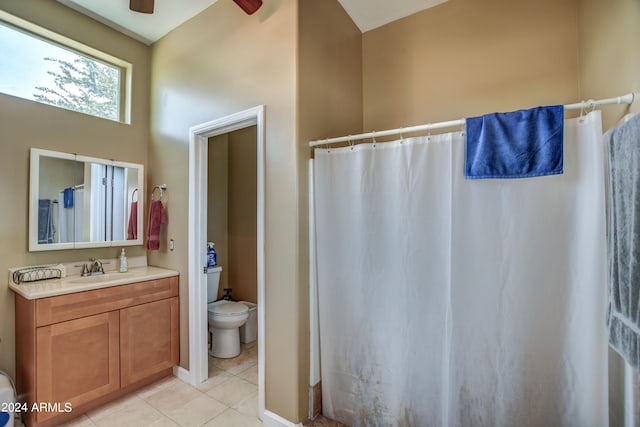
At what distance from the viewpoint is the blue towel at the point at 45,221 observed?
2.13 meters

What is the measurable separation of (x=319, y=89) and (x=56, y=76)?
88.5 inches

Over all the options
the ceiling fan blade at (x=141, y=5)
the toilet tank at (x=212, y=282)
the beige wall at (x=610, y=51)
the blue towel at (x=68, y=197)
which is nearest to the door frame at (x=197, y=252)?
the toilet tank at (x=212, y=282)

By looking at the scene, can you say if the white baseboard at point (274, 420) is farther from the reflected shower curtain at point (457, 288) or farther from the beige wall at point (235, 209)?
the beige wall at point (235, 209)

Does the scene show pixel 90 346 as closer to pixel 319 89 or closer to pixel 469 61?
pixel 319 89

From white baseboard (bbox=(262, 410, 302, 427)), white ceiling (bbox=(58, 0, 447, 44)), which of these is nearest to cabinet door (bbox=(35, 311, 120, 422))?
white baseboard (bbox=(262, 410, 302, 427))

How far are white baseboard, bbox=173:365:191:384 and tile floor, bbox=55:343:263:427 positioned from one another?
1.2 inches

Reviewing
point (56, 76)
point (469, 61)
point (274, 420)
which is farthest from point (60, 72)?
point (469, 61)

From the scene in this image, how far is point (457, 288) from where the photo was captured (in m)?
1.45

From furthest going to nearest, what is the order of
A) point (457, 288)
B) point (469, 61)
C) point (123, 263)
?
1. point (123, 263)
2. point (469, 61)
3. point (457, 288)

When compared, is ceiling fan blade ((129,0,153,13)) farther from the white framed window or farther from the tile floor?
the tile floor

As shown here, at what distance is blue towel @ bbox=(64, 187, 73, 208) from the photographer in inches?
89.4

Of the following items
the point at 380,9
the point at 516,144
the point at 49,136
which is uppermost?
the point at 380,9

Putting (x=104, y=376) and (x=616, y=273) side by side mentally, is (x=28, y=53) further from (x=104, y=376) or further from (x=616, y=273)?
(x=616, y=273)

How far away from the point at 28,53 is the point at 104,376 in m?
2.56
